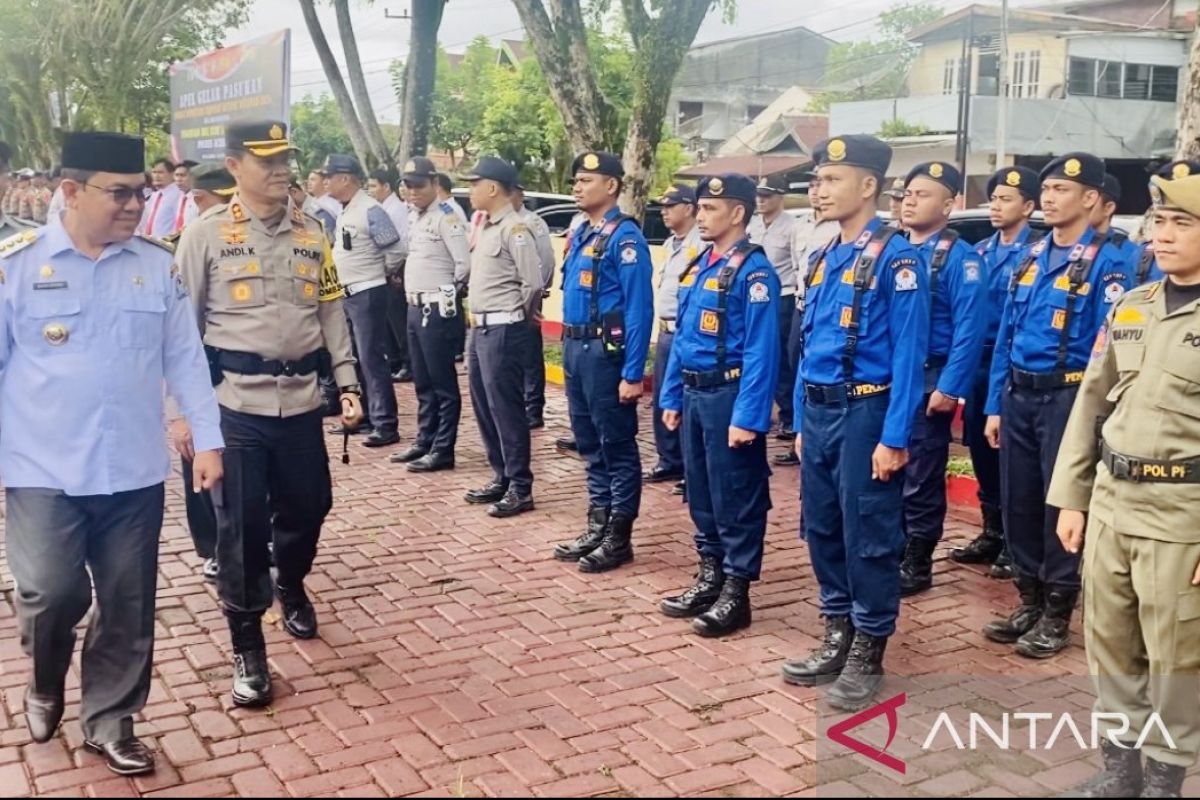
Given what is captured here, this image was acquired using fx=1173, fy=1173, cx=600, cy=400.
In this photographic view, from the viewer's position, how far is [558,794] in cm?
363

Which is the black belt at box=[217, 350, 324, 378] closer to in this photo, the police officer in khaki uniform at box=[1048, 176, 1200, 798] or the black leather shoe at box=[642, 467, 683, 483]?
the police officer in khaki uniform at box=[1048, 176, 1200, 798]

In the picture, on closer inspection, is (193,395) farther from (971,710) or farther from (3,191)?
(971,710)

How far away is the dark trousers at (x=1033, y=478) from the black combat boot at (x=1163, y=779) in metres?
1.40

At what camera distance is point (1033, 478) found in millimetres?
4891

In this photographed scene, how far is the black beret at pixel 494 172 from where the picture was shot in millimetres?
7051

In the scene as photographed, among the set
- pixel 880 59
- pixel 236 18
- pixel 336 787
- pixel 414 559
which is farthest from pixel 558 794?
pixel 880 59

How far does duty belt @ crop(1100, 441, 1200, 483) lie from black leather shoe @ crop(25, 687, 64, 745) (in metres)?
3.45

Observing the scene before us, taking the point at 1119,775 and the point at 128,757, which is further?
the point at 128,757

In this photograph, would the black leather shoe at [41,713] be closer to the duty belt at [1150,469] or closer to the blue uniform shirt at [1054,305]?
the duty belt at [1150,469]

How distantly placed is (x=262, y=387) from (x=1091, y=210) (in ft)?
11.3

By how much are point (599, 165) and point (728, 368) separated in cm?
155

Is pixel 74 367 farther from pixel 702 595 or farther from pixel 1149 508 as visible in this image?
pixel 1149 508

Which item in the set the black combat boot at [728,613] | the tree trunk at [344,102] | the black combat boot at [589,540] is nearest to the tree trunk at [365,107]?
the tree trunk at [344,102]

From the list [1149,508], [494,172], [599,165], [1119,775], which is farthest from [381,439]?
[1149,508]
